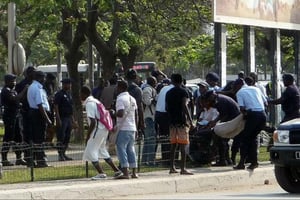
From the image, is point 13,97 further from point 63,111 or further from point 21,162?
point 21,162

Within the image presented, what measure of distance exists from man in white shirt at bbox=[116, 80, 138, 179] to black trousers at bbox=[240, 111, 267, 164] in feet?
8.68

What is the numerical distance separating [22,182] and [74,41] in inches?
456

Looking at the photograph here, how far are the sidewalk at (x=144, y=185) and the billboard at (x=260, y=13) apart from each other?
4282 millimetres

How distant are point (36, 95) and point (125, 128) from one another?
2.88 meters

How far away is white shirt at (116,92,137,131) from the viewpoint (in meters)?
15.1

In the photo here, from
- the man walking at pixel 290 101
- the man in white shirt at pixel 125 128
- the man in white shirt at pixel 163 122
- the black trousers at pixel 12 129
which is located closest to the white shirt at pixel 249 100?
the man walking at pixel 290 101

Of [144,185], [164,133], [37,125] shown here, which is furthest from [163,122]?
[144,185]

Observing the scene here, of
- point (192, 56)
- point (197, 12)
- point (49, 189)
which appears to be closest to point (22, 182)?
point (49, 189)

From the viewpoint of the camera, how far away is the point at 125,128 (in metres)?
15.1

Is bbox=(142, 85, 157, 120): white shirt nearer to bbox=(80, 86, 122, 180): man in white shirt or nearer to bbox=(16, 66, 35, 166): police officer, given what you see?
bbox=(16, 66, 35, 166): police officer

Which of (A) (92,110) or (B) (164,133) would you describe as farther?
(B) (164,133)

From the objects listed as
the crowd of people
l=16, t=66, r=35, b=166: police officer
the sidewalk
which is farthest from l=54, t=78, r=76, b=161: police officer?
the sidewalk

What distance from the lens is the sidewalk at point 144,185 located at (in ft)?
45.0

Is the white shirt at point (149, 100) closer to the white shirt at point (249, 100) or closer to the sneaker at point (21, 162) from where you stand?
the white shirt at point (249, 100)
